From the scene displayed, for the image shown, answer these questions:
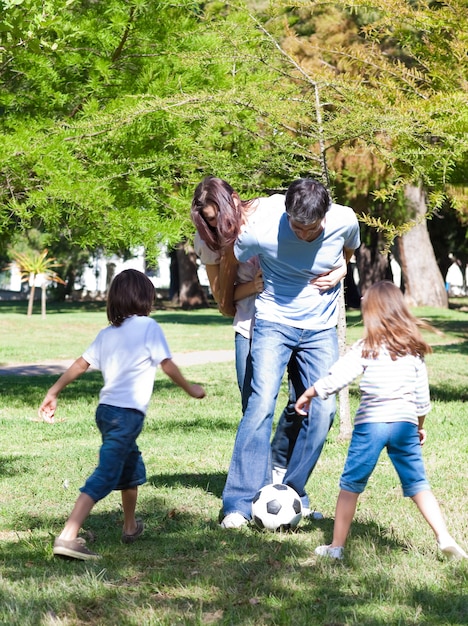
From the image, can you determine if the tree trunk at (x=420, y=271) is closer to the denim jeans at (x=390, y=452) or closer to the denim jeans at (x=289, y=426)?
the denim jeans at (x=289, y=426)

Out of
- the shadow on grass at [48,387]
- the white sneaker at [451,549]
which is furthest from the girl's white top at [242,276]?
the shadow on grass at [48,387]

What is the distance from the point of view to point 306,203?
4809mm

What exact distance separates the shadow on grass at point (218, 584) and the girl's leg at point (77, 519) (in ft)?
0.40

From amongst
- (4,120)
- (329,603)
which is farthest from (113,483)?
(4,120)

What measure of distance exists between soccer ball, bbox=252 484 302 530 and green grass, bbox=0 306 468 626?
0.07m

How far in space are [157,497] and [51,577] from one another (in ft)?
5.78

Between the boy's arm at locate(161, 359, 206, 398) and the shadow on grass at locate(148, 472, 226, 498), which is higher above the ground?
the boy's arm at locate(161, 359, 206, 398)

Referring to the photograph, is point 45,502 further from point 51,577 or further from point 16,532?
point 51,577

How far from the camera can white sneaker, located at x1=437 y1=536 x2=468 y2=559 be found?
424cm

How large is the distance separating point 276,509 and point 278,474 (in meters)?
0.72

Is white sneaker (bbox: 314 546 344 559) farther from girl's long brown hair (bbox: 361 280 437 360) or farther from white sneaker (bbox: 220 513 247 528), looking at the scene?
girl's long brown hair (bbox: 361 280 437 360)

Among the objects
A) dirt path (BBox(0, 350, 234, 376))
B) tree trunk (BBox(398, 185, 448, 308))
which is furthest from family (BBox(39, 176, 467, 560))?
tree trunk (BBox(398, 185, 448, 308))

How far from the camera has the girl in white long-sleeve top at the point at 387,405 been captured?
436 cm

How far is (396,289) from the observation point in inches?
175
